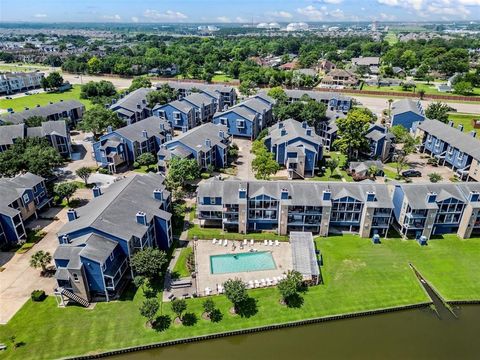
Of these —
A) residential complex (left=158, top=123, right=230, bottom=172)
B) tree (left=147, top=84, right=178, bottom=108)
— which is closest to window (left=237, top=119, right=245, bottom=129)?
residential complex (left=158, top=123, right=230, bottom=172)

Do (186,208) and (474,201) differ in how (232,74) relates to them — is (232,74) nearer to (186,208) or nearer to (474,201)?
(186,208)

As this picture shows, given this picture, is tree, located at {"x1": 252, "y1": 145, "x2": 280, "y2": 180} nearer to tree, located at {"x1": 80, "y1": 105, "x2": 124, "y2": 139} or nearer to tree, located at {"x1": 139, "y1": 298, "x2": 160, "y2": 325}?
tree, located at {"x1": 139, "y1": 298, "x2": 160, "y2": 325}

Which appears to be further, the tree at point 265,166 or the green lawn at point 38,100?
the green lawn at point 38,100

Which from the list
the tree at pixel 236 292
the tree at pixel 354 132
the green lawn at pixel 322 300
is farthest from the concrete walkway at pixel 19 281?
the tree at pixel 354 132

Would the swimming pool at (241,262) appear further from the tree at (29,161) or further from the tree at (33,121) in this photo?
the tree at (33,121)

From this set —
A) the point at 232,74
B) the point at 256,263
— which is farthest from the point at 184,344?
the point at 232,74

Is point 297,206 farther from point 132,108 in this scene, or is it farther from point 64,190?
point 132,108

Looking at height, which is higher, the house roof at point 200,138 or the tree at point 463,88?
the house roof at point 200,138

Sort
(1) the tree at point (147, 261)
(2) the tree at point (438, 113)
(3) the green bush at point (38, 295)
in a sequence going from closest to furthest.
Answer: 1. (3) the green bush at point (38, 295)
2. (1) the tree at point (147, 261)
3. (2) the tree at point (438, 113)
